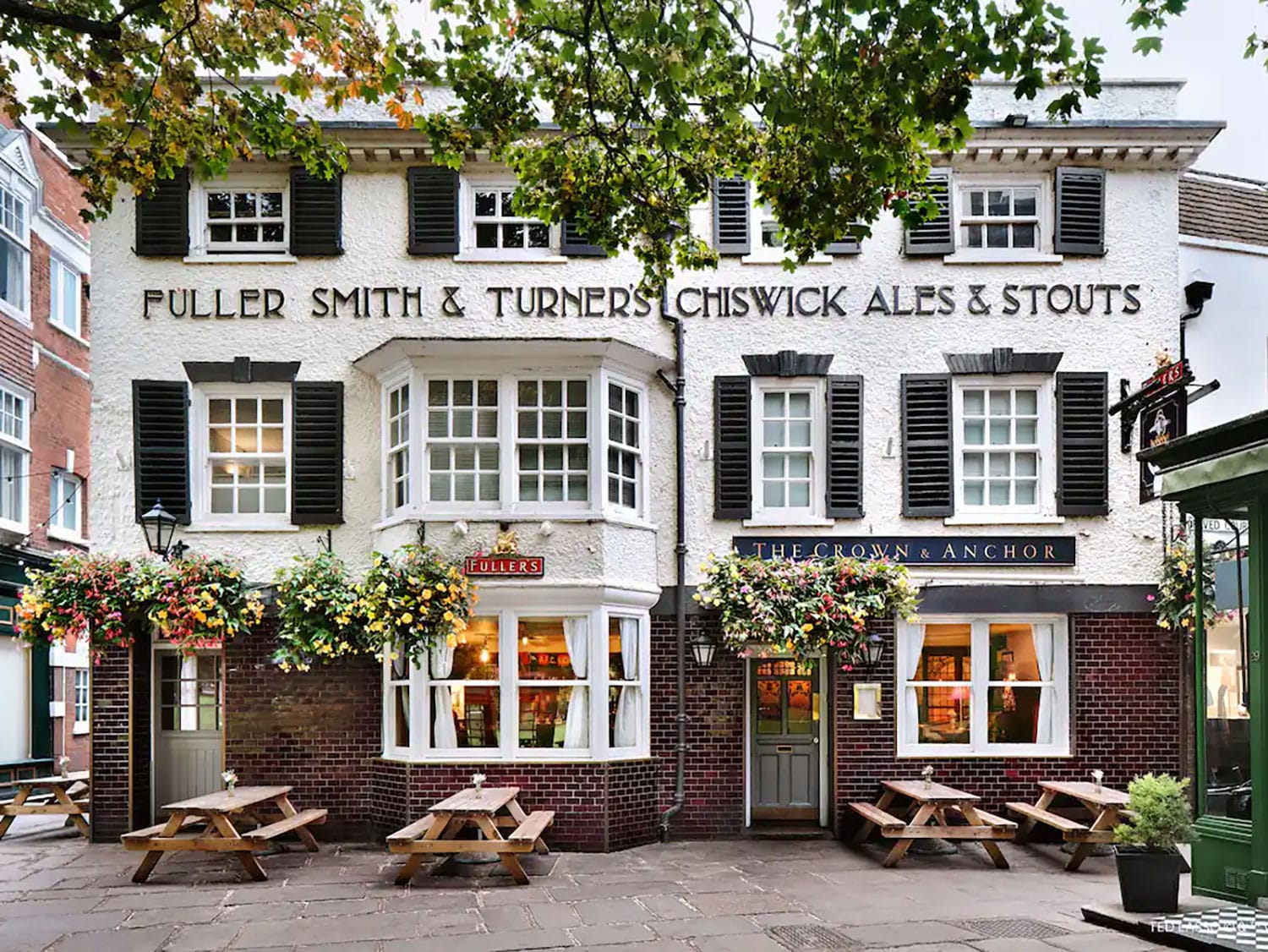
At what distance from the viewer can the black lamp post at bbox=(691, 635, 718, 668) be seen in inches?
555

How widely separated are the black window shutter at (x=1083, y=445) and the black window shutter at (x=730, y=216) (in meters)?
4.33

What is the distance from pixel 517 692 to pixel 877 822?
171 inches

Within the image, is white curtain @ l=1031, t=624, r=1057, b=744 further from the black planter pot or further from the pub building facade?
the black planter pot

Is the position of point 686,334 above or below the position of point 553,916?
above

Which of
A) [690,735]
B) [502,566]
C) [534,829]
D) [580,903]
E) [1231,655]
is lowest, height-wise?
[580,903]

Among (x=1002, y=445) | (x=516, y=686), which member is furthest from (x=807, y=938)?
(x=1002, y=445)

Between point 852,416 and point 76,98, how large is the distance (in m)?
9.12

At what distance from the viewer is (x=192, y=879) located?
38.3 ft

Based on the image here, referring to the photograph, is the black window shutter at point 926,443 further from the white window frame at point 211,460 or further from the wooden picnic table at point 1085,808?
the white window frame at point 211,460

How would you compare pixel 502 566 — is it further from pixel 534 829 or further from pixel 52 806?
pixel 52 806

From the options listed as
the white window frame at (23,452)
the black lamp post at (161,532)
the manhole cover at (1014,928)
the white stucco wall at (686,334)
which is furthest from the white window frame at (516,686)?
the white window frame at (23,452)

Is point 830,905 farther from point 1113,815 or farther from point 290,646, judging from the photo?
point 290,646

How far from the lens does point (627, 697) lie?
14.0 metres

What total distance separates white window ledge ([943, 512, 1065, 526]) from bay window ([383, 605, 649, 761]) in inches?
167
